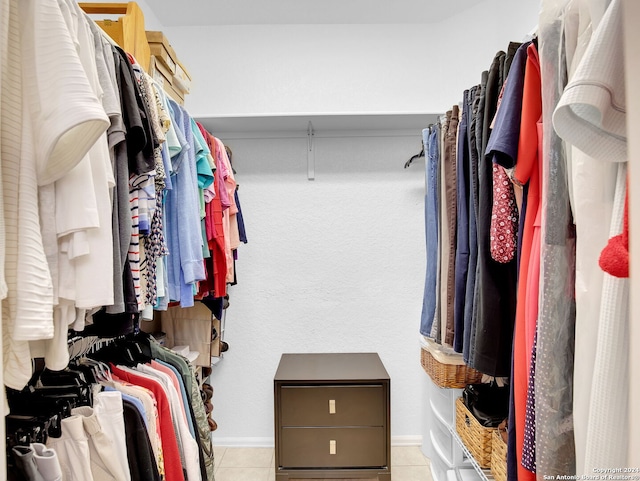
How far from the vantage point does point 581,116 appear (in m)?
0.61

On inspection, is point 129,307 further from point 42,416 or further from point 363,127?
point 363,127

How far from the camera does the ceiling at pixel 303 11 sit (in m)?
2.31

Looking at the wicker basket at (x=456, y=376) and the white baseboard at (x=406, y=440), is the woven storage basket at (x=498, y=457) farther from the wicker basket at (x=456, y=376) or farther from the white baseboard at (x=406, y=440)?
the white baseboard at (x=406, y=440)

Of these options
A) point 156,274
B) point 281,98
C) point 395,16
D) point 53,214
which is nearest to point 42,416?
point 156,274

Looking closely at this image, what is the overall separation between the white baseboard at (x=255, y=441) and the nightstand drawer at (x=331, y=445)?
60 cm

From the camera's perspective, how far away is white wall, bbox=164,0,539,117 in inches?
98.0

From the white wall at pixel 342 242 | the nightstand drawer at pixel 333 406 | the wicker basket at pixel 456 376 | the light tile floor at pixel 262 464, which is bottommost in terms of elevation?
the light tile floor at pixel 262 464

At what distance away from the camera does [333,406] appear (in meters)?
1.99

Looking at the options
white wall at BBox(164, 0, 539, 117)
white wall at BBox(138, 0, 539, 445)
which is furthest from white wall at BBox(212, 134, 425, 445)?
white wall at BBox(164, 0, 539, 117)

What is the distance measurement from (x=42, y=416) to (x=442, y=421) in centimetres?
167

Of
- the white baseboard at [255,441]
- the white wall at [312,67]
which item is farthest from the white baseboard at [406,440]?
the white wall at [312,67]

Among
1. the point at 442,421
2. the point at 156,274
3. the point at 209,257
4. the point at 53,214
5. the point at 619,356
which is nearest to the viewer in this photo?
the point at 619,356

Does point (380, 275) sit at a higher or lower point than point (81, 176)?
lower

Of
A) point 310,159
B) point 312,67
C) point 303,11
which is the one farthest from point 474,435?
point 303,11
